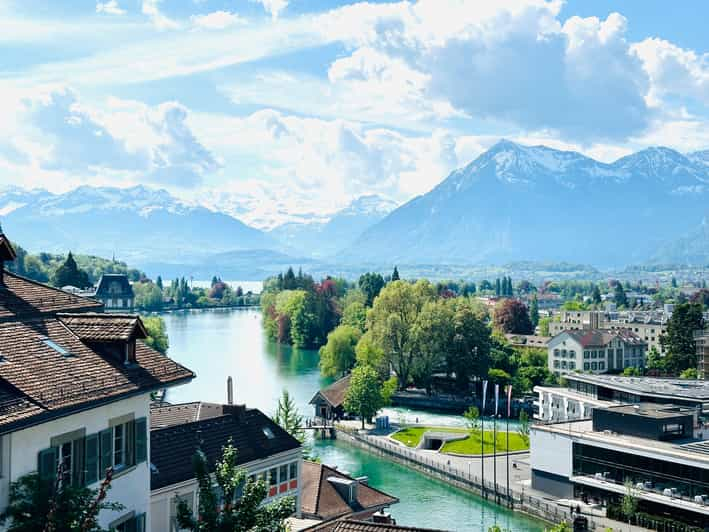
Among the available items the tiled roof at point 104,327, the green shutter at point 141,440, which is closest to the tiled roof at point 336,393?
the green shutter at point 141,440

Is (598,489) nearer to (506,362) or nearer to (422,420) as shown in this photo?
(422,420)

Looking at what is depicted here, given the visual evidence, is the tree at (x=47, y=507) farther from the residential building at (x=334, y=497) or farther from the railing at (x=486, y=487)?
the railing at (x=486, y=487)

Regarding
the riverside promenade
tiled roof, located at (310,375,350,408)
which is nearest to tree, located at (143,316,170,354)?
tiled roof, located at (310,375,350,408)

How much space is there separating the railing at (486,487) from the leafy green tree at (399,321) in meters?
28.5

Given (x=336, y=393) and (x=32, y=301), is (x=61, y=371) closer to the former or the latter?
(x=32, y=301)

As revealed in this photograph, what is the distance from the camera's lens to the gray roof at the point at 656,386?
63812 millimetres

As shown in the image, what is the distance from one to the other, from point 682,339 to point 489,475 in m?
55.4

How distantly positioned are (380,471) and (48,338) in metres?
50.1

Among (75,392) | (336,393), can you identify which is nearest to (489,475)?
(336,393)

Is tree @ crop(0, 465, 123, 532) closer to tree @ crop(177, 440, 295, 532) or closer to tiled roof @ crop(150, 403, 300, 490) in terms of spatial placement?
tree @ crop(177, 440, 295, 532)

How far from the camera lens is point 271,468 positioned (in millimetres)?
35125

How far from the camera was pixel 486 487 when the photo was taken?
5741 centimetres

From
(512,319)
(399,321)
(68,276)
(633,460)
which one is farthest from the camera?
(512,319)

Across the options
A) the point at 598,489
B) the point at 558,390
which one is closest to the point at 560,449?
the point at 598,489
